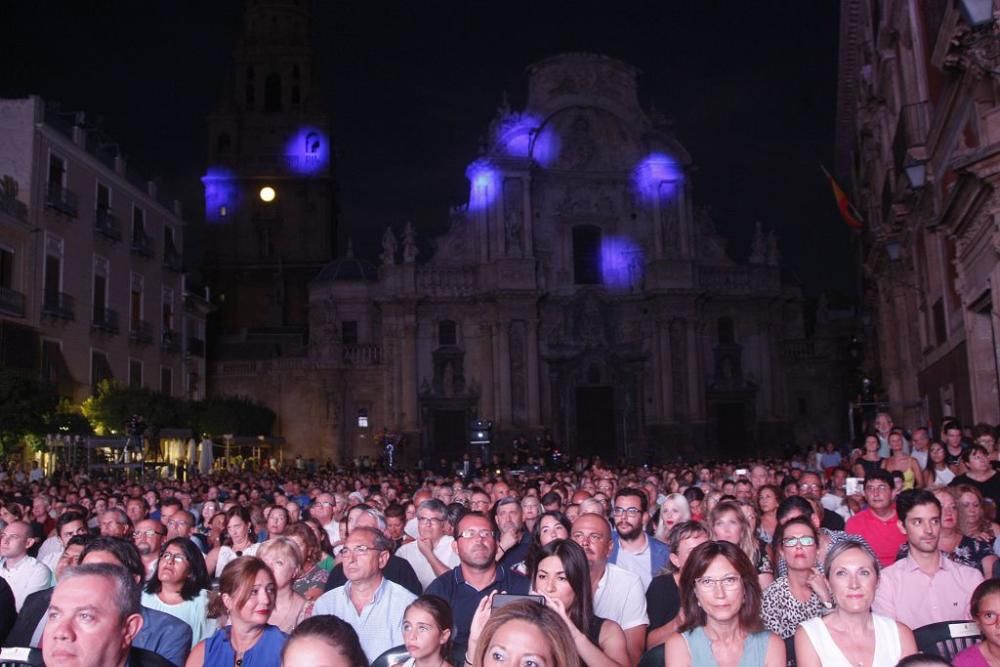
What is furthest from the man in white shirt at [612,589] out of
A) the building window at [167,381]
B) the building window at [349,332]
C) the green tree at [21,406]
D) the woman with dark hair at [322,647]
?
the building window at [349,332]

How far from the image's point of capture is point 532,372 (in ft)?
146

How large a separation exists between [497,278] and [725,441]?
528 inches

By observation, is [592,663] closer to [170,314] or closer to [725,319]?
[170,314]

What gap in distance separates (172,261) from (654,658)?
3941 centimetres

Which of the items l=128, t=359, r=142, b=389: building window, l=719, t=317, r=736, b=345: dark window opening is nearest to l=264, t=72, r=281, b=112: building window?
l=128, t=359, r=142, b=389: building window

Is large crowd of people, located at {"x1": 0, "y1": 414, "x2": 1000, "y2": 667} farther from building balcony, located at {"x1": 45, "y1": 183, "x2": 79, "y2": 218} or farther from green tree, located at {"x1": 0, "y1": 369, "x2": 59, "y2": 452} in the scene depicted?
building balcony, located at {"x1": 45, "y1": 183, "x2": 79, "y2": 218}

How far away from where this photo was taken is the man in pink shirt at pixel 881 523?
8516 mm

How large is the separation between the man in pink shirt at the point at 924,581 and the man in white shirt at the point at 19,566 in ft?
21.9

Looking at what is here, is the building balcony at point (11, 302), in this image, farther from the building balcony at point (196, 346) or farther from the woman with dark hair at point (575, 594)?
the woman with dark hair at point (575, 594)

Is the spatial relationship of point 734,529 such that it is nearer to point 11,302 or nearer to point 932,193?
point 932,193

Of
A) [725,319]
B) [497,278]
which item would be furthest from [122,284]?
[725,319]

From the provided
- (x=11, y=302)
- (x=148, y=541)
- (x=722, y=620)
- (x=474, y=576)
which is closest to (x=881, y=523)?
(x=474, y=576)

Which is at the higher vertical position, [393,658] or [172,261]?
[172,261]

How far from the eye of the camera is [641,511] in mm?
8383
